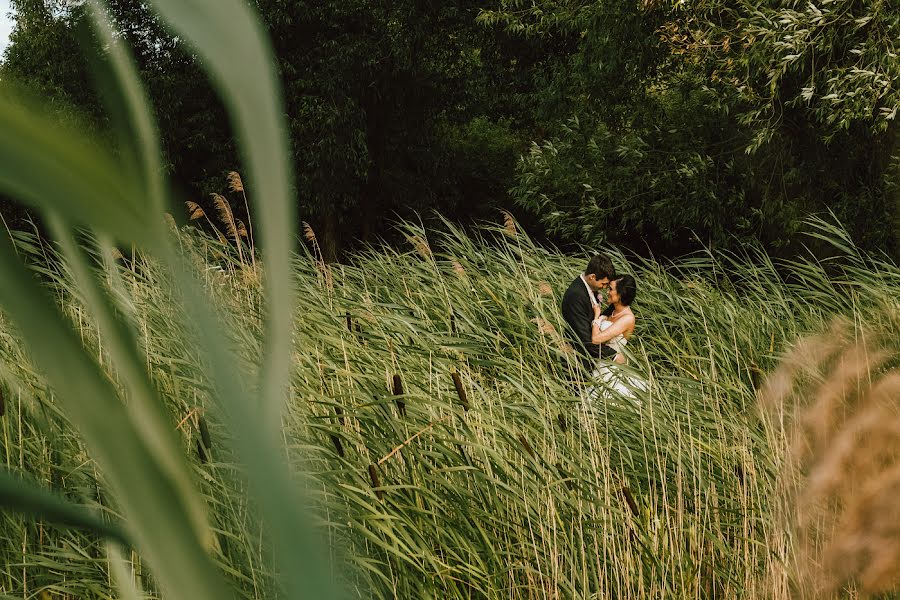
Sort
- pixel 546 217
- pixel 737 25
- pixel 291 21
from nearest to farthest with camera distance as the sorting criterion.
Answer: pixel 737 25, pixel 546 217, pixel 291 21

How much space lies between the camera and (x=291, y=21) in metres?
15.1

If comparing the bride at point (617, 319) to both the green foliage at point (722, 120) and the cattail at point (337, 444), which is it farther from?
the cattail at point (337, 444)

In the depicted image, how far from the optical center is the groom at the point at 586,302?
536 cm

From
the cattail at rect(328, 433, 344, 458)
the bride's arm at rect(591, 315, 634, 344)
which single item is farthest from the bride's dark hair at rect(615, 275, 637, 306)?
the cattail at rect(328, 433, 344, 458)

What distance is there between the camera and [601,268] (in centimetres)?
576

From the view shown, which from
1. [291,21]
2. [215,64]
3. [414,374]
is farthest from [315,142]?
[215,64]

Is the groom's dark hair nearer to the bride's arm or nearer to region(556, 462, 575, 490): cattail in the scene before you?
the bride's arm

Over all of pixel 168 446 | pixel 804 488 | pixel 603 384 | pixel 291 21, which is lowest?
pixel 804 488

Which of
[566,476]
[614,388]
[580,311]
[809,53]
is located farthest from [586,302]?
[809,53]

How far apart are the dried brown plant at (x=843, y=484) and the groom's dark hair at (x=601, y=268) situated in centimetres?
241

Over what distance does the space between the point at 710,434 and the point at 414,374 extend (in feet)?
3.57

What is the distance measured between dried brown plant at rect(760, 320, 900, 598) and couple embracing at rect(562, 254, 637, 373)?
198 cm

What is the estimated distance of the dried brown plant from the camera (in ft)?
8.06

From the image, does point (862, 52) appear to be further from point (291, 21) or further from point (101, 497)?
point (291, 21)
